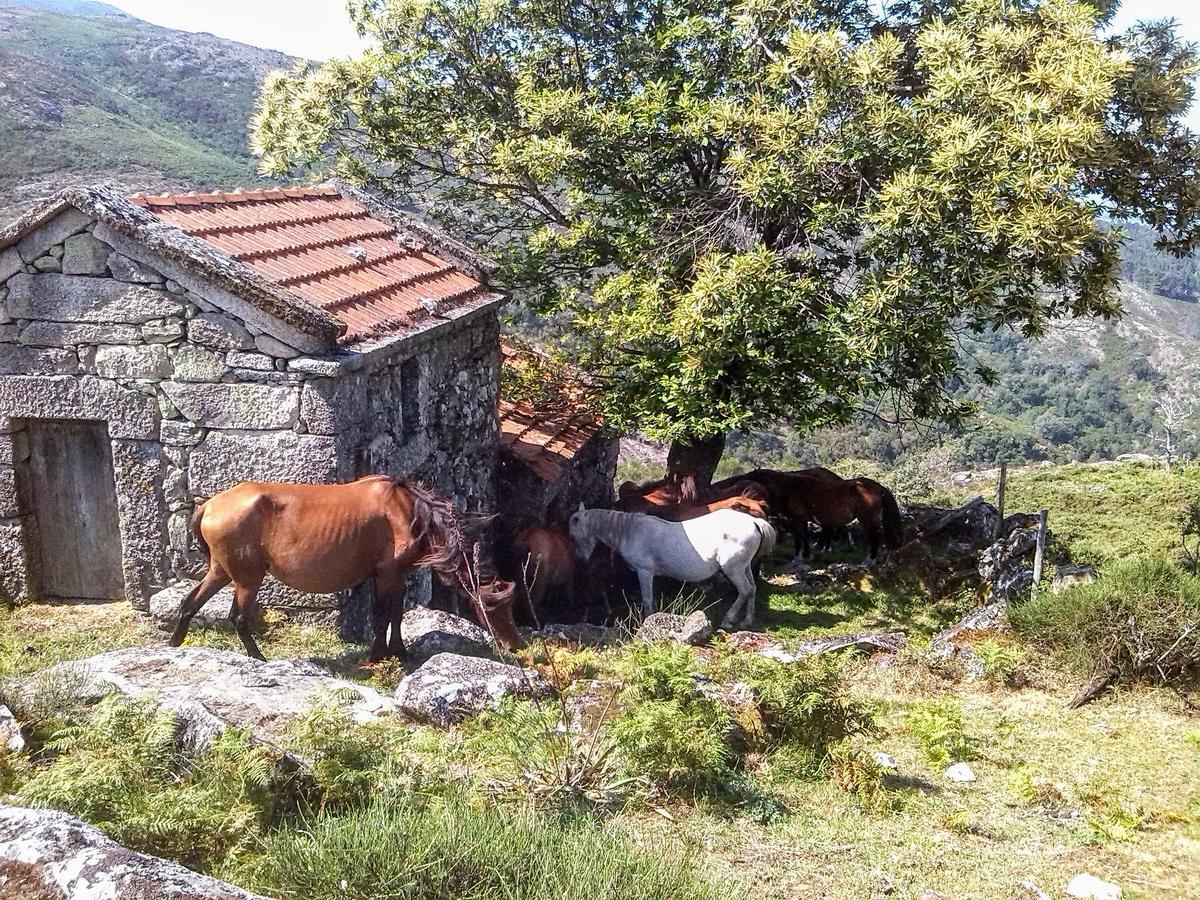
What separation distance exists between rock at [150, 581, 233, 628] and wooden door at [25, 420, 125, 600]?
89 cm

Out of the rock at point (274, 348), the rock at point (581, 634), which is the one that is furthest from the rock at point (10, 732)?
the rock at point (581, 634)

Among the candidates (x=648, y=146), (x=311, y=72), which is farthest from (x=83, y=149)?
(x=648, y=146)

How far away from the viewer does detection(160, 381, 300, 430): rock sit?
859 centimetres

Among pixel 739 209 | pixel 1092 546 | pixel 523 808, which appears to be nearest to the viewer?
pixel 523 808

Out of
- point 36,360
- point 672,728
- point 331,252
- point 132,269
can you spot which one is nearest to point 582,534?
point 331,252

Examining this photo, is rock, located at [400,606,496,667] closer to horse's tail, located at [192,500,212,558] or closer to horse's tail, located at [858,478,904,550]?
horse's tail, located at [192,500,212,558]

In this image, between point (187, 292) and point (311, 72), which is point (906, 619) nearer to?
point (187, 292)

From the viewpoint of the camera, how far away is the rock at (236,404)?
8.59 meters

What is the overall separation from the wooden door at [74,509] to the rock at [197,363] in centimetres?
115

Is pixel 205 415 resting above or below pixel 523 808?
above

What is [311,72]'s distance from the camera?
15258 mm

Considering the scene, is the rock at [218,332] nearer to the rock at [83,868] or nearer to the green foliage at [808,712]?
the green foliage at [808,712]

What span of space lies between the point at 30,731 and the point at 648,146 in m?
9.80

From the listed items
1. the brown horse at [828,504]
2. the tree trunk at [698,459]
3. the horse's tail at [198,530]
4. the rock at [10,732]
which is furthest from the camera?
the tree trunk at [698,459]
